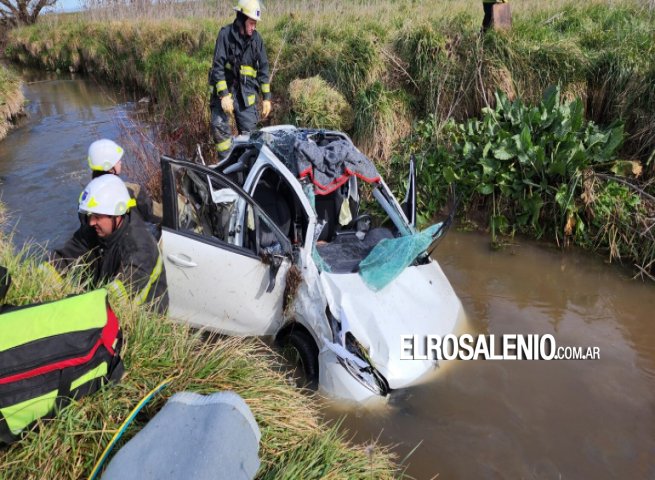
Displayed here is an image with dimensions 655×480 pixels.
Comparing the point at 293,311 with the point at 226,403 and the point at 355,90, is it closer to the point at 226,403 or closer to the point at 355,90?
the point at 226,403

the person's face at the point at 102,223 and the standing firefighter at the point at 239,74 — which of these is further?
the standing firefighter at the point at 239,74

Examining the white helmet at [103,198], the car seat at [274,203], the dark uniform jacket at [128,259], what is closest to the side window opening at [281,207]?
the car seat at [274,203]

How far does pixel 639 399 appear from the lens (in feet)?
12.1

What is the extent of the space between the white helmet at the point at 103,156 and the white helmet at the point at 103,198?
1.17 meters

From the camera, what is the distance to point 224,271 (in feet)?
12.5

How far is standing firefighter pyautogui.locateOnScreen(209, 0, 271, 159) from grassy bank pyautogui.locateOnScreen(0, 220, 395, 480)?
11.6ft

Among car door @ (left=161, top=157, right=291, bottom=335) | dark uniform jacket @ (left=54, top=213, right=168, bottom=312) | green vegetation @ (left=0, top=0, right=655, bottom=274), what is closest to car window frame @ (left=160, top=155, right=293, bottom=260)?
car door @ (left=161, top=157, right=291, bottom=335)

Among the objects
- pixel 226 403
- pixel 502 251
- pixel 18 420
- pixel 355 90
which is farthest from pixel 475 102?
pixel 18 420

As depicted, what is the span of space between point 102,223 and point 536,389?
3.47 m

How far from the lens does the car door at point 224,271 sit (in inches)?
147

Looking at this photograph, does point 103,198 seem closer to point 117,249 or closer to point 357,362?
point 117,249

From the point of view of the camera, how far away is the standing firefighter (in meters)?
6.16

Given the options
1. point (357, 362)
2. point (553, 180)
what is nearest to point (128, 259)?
point (357, 362)

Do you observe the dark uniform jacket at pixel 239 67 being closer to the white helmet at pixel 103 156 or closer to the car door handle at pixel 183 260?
the white helmet at pixel 103 156
